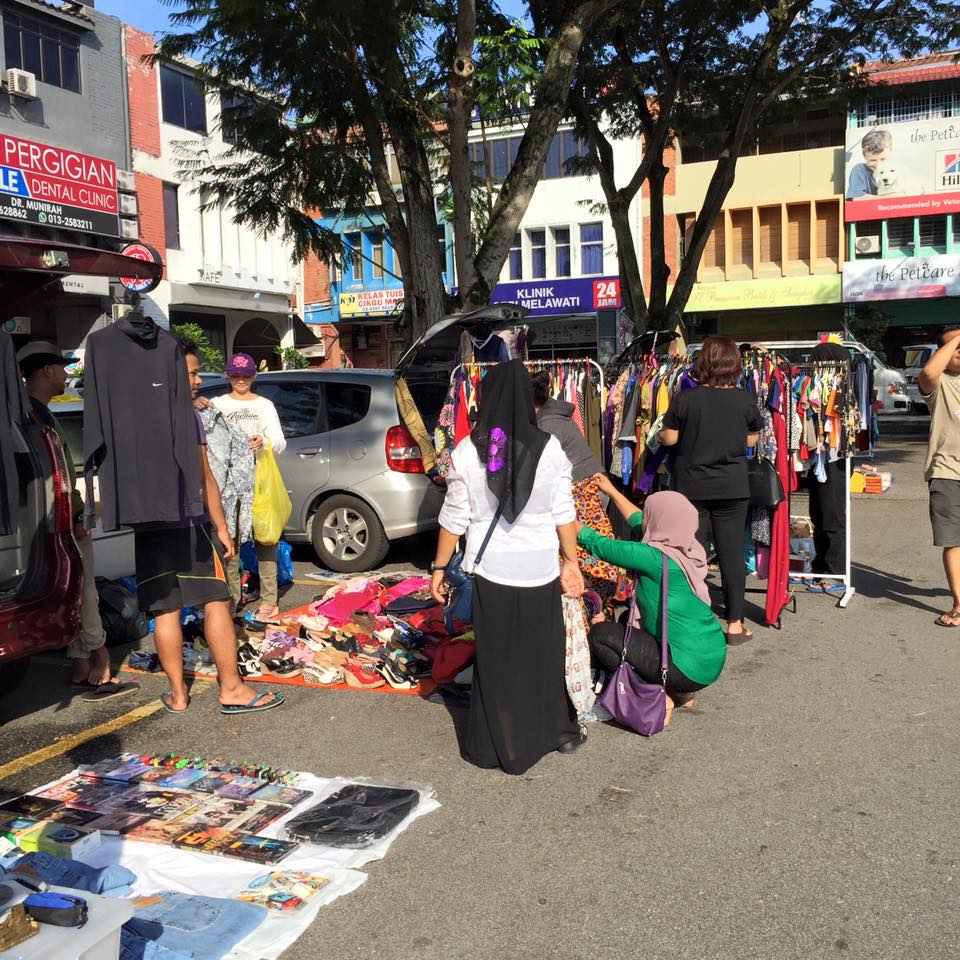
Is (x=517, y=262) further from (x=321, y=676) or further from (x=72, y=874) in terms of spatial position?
(x=72, y=874)

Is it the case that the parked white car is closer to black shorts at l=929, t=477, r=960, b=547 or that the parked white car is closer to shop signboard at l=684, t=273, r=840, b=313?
shop signboard at l=684, t=273, r=840, b=313

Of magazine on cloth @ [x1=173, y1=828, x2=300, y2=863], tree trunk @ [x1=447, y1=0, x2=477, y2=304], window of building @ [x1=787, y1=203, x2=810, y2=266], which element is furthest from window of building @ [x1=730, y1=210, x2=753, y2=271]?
magazine on cloth @ [x1=173, y1=828, x2=300, y2=863]

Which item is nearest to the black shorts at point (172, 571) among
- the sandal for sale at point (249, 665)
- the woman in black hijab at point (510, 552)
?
the sandal for sale at point (249, 665)

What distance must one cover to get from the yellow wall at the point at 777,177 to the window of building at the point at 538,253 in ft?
17.0

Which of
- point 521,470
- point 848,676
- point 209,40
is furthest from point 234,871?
point 209,40

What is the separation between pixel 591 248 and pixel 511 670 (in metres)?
30.6

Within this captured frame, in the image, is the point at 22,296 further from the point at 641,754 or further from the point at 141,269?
the point at 641,754

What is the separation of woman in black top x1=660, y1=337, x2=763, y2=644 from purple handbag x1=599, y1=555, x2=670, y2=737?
150cm

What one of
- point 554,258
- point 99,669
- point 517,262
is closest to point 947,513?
point 99,669

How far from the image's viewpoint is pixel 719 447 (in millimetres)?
6148

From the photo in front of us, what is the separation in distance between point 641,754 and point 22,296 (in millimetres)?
3842

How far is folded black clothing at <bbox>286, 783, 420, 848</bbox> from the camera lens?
3770 millimetres

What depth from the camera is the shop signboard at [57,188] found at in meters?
20.9

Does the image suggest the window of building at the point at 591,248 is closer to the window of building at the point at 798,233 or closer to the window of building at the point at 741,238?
the window of building at the point at 741,238
